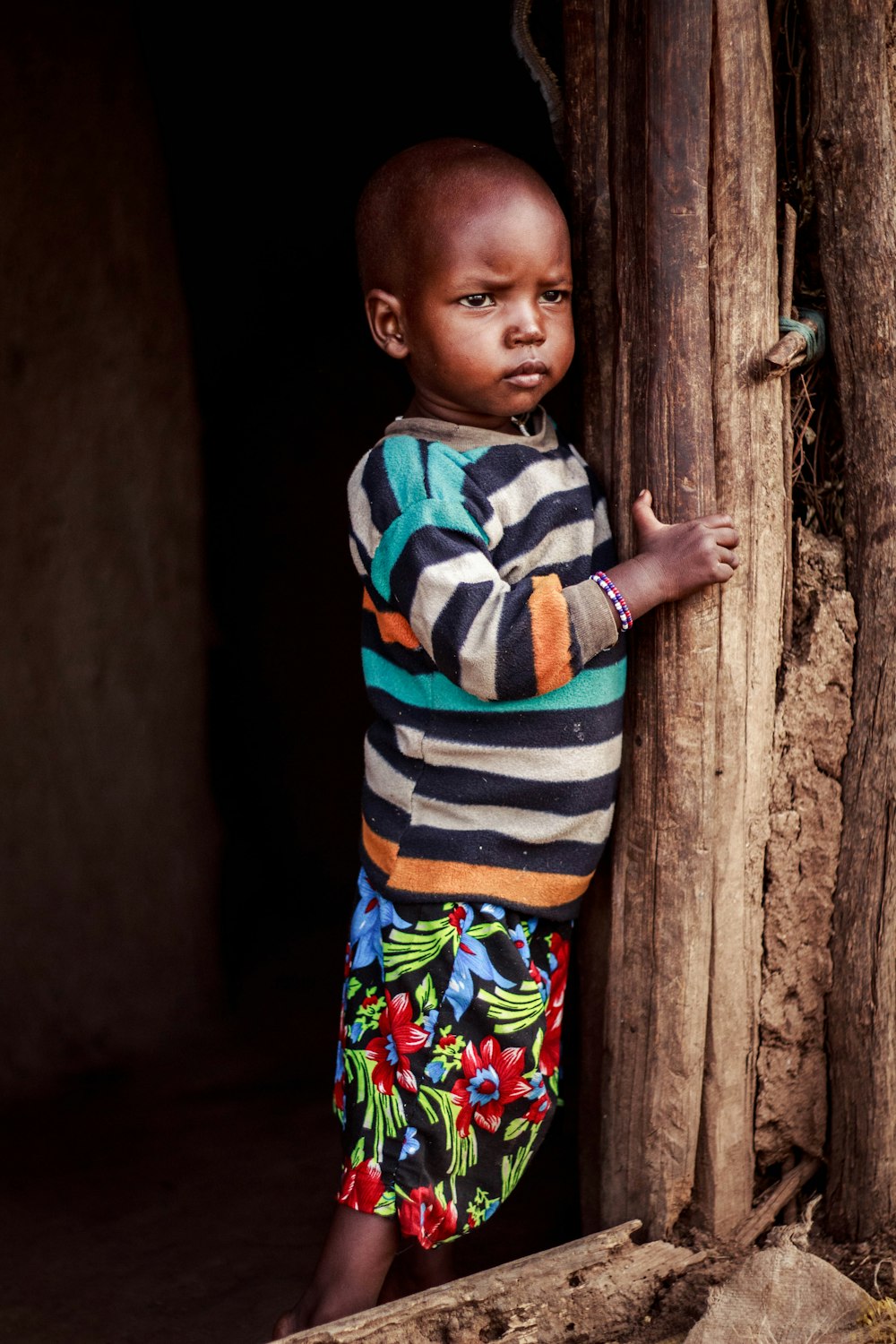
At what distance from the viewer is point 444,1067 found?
1857mm

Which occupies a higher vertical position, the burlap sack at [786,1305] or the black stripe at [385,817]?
the black stripe at [385,817]

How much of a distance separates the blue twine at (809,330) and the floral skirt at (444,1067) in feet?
3.03

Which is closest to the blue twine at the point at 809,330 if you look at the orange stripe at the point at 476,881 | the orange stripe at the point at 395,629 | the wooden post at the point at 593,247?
the wooden post at the point at 593,247

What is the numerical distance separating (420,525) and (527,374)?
266 millimetres

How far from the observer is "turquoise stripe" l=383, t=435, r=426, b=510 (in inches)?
68.7

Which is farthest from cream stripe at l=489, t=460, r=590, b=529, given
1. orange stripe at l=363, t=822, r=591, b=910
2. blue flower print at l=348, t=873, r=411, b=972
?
blue flower print at l=348, t=873, r=411, b=972

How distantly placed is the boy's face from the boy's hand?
265mm

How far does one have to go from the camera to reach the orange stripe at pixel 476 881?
1.85m

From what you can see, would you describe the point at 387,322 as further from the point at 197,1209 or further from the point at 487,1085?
the point at 197,1209

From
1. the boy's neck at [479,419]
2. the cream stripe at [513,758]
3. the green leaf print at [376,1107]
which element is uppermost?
the boy's neck at [479,419]

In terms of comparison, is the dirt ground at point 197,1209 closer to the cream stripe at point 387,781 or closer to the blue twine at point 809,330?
the cream stripe at point 387,781

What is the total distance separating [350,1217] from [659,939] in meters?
0.61

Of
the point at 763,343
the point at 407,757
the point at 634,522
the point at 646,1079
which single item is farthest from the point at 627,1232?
the point at 763,343

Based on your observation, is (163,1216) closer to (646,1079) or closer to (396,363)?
(646,1079)
